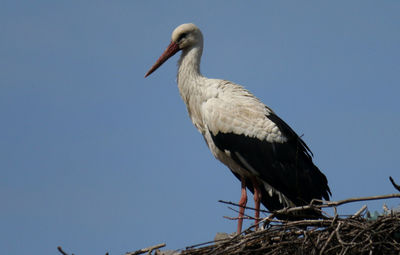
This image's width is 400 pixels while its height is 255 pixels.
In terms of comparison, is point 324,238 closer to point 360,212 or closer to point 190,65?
point 360,212

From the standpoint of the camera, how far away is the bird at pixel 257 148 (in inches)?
350

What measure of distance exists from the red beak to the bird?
75 centimetres

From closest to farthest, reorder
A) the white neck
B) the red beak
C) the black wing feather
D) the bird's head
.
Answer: the black wing feather
the white neck
the bird's head
the red beak

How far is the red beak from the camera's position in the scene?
32.5 ft

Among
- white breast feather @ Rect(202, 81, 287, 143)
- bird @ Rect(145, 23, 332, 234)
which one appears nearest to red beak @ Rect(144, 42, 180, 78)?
bird @ Rect(145, 23, 332, 234)

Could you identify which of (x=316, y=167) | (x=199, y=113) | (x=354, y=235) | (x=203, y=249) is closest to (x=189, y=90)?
(x=199, y=113)

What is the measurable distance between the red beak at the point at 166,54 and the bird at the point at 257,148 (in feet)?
2.46

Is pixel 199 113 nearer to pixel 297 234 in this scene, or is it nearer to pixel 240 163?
pixel 240 163

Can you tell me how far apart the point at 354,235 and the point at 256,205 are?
260 centimetres

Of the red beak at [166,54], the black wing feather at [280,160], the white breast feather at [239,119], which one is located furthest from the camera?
the red beak at [166,54]

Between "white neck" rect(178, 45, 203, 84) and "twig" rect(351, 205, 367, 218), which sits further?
"white neck" rect(178, 45, 203, 84)

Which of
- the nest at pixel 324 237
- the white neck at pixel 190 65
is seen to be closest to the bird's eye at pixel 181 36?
the white neck at pixel 190 65

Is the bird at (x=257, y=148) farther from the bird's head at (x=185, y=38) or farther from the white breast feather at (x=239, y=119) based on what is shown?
the bird's head at (x=185, y=38)

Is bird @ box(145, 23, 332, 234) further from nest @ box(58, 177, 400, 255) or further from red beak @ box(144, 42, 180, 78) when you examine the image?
nest @ box(58, 177, 400, 255)
